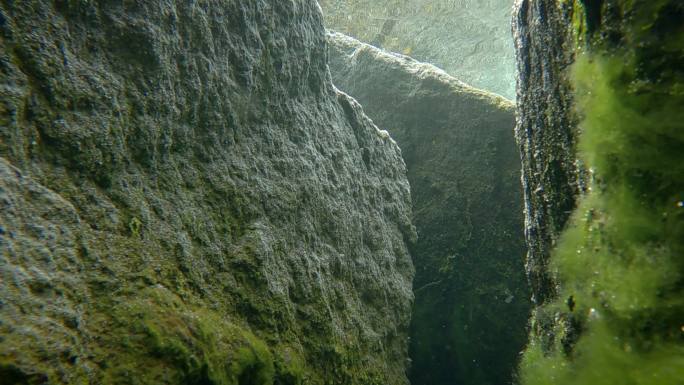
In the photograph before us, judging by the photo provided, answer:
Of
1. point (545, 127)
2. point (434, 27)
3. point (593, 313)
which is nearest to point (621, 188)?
point (593, 313)

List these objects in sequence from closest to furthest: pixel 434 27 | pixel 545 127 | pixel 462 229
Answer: pixel 545 127, pixel 462 229, pixel 434 27

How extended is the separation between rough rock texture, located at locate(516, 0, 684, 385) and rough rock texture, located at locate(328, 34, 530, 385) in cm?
236

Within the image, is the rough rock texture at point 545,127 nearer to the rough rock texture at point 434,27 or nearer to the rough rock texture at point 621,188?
the rough rock texture at point 621,188

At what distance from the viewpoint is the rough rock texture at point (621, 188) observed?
1.76 meters

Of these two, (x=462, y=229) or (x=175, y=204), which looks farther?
(x=462, y=229)

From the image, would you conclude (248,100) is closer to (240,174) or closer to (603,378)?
(240,174)

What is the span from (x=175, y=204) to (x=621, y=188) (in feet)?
7.52

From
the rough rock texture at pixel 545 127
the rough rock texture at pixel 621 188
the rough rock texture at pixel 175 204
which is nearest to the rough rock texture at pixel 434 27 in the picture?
the rough rock texture at pixel 175 204

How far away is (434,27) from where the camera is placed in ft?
47.0

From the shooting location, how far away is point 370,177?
4.67 meters

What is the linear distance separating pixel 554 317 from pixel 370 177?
7.63 feet

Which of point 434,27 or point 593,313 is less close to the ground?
point 434,27

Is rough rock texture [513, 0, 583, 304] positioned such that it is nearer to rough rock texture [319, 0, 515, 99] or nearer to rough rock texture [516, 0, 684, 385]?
rough rock texture [516, 0, 684, 385]

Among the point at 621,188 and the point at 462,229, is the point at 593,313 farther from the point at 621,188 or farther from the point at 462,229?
the point at 462,229
